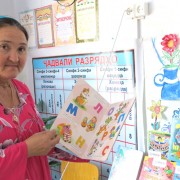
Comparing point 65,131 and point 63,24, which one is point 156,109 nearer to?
point 65,131

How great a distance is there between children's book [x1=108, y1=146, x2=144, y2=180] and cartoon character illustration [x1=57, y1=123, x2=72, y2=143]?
463 millimetres

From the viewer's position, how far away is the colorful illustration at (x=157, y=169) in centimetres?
117

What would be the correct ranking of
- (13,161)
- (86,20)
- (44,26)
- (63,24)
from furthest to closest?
(44,26), (63,24), (86,20), (13,161)

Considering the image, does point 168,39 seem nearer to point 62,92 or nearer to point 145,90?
point 145,90

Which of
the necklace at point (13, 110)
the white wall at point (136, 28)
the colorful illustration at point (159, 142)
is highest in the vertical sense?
the white wall at point (136, 28)

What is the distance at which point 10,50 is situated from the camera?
874 mm

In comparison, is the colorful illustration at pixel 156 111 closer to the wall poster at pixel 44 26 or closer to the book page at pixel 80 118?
the book page at pixel 80 118

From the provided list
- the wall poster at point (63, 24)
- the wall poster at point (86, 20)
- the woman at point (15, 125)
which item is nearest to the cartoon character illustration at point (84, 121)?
the woman at point (15, 125)

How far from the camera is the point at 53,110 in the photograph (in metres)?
1.80

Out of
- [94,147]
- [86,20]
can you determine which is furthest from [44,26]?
[94,147]

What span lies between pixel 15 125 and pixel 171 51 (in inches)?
29.0

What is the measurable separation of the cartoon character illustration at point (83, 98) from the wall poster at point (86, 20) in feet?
1.76

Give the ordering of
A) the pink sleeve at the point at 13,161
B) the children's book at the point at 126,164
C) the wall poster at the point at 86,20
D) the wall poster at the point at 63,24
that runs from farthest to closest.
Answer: the wall poster at the point at 63,24, the wall poster at the point at 86,20, the children's book at the point at 126,164, the pink sleeve at the point at 13,161

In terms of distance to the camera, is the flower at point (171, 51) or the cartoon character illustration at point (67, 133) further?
the flower at point (171, 51)
